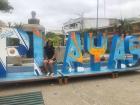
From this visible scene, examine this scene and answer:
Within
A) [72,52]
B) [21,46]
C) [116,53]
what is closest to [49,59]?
[72,52]

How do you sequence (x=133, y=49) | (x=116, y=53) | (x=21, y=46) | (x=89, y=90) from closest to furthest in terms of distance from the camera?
(x=89, y=90) < (x=21, y=46) < (x=116, y=53) < (x=133, y=49)

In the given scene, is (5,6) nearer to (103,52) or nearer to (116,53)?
(103,52)

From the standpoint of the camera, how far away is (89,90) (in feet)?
32.4

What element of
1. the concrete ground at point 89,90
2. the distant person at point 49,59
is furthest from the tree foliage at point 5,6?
the concrete ground at point 89,90

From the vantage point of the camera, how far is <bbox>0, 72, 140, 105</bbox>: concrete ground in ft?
27.2

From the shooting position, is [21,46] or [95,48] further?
[95,48]

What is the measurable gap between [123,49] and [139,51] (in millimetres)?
1117

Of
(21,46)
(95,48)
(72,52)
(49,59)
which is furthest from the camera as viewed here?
(95,48)

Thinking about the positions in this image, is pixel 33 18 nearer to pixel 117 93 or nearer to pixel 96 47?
pixel 96 47

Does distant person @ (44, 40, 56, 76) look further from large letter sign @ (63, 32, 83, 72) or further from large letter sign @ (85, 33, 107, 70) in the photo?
large letter sign @ (85, 33, 107, 70)

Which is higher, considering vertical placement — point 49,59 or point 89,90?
point 49,59

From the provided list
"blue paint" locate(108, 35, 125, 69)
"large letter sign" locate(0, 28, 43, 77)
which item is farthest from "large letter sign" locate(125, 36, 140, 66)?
"large letter sign" locate(0, 28, 43, 77)

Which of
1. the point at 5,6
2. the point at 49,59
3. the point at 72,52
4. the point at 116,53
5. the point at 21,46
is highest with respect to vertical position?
the point at 5,6

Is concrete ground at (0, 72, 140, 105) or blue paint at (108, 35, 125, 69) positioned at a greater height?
blue paint at (108, 35, 125, 69)
